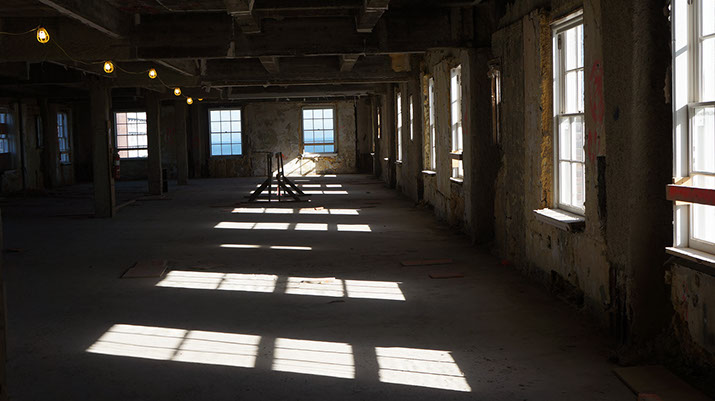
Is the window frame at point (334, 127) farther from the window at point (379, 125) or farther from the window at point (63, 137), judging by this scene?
the window at point (63, 137)

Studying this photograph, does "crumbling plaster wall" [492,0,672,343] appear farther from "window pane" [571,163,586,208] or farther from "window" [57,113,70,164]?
"window" [57,113,70,164]

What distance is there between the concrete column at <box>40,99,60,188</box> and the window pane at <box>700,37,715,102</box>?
19.8 m

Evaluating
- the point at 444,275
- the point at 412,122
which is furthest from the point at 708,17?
the point at 412,122

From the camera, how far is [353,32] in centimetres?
849

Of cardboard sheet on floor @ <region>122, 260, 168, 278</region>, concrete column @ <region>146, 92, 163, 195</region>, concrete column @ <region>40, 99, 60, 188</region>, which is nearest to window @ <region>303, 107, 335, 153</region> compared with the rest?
concrete column @ <region>40, 99, 60, 188</region>

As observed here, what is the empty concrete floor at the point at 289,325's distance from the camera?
379 centimetres

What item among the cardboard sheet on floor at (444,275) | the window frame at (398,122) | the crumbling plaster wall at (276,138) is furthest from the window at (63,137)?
the cardboard sheet on floor at (444,275)

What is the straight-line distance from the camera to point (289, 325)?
16.7ft

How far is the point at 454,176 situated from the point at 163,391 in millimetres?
7173

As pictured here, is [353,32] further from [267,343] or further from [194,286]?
[267,343]

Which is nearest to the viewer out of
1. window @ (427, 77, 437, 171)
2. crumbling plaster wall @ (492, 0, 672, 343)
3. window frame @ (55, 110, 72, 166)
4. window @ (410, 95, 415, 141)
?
crumbling plaster wall @ (492, 0, 672, 343)

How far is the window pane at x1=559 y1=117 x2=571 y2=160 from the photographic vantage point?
5.77 meters

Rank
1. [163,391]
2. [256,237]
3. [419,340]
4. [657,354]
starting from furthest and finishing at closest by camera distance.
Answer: [256,237] → [419,340] → [657,354] → [163,391]

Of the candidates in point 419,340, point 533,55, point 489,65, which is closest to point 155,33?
point 489,65
